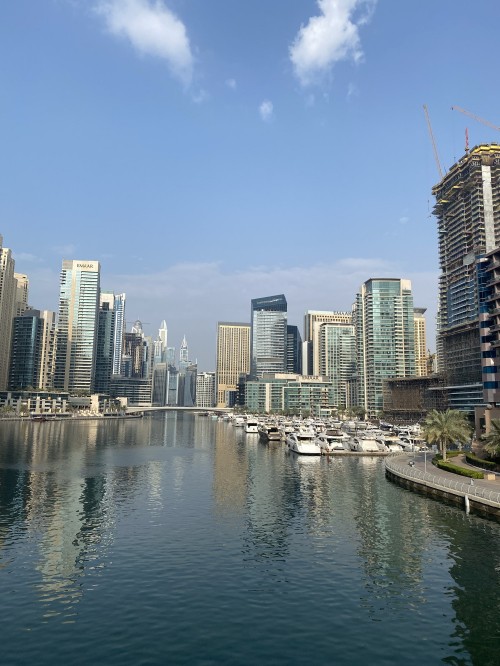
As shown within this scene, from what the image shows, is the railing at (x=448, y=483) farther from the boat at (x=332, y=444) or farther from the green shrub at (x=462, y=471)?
the boat at (x=332, y=444)

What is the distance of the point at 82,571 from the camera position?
4041cm

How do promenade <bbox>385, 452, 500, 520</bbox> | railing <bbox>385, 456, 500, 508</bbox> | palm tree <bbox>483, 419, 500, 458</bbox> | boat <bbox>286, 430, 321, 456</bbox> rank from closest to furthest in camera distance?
promenade <bbox>385, 452, 500, 520</bbox>
railing <bbox>385, 456, 500, 508</bbox>
palm tree <bbox>483, 419, 500, 458</bbox>
boat <bbox>286, 430, 321, 456</bbox>

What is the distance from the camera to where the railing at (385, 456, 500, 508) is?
59.1 m

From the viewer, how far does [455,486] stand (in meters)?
66.9

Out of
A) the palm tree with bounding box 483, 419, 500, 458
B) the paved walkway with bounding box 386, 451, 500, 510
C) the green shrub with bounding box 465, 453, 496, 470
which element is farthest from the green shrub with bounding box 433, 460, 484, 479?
the green shrub with bounding box 465, 453, 496, 470

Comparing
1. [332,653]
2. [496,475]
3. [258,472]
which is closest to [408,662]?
[332,653]

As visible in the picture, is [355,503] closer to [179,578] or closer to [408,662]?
[179,578]

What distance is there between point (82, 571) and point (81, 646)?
43.0 ft

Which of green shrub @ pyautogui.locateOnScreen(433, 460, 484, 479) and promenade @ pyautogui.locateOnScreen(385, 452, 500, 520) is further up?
green shrub @ pyautogui.locateOnScreen(433, 460, 484, 479)

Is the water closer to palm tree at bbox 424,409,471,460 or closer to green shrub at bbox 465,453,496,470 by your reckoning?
green shrub at bbox 465,453,496,470

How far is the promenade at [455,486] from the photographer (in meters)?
58.9

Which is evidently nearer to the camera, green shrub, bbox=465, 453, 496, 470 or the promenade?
A: the promenade

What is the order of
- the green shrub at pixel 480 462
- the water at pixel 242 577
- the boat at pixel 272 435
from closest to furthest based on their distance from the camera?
the water at pixel 242 577, the green shrub at pixel 480 462, the boat at pixel 272 435

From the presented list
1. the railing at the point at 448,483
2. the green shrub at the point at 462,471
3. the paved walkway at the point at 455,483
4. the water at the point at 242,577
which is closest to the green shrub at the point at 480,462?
the paved walkway at the point at 455,483
